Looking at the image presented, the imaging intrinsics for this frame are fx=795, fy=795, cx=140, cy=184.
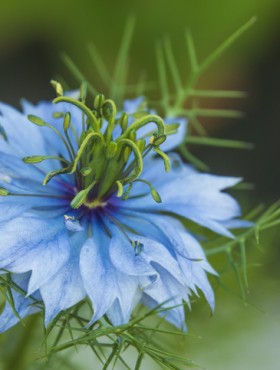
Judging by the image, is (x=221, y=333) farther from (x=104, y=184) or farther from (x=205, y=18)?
(x=205, y=18)

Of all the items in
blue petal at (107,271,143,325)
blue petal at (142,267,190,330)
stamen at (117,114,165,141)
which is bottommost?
blue petal at (142,267,190,330)

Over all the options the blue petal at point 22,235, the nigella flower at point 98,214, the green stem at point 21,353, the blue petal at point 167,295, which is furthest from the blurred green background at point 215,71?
the blue petal at point 22,235

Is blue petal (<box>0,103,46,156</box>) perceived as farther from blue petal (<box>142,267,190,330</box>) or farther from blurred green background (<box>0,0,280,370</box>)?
blurred green background (<box>0,0,280,370</box>)

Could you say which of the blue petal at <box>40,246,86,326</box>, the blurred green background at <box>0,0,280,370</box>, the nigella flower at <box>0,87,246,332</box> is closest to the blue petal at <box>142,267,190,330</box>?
the nigella flower at <box>0,87,246,332</box>

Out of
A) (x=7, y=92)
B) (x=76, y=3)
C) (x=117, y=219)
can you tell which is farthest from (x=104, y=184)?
(x=7, y=92)

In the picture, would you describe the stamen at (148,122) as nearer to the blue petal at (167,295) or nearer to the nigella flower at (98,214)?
the nigella flower at (98,214)

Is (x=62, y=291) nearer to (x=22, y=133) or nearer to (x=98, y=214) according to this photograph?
(x=98, y=214)
